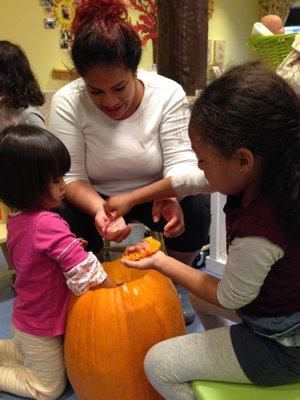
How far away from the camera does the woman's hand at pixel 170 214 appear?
1127mm

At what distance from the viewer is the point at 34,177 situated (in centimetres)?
98

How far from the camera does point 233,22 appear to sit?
4.24 metres

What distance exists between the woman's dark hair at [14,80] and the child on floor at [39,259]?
2.97ft

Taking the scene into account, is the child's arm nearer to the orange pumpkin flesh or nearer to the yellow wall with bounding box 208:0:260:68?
the orange pumpkin flesh

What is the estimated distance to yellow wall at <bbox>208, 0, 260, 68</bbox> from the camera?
4.01 m

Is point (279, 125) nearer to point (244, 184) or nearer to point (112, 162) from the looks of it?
point (244, 184)

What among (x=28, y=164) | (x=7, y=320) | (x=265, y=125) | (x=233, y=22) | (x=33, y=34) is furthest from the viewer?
(x=233, y=22)

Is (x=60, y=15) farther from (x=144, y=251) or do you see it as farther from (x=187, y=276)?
(x=187, y=276)

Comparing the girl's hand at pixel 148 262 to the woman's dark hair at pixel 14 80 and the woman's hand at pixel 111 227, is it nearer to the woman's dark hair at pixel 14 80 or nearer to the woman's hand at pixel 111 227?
the woman's hand at pixel 111 227

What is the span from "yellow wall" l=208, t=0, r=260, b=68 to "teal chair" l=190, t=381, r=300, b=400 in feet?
12.0

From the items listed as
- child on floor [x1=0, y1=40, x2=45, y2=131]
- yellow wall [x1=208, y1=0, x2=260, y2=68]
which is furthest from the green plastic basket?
yellow wall [x1=208, y1=0, x2=260, y2=68]

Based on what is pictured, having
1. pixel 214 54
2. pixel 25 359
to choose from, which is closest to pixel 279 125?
pixel 25 359

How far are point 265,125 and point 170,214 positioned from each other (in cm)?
55

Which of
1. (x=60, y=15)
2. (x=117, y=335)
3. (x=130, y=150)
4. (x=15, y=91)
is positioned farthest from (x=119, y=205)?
(x=60, y=15)
